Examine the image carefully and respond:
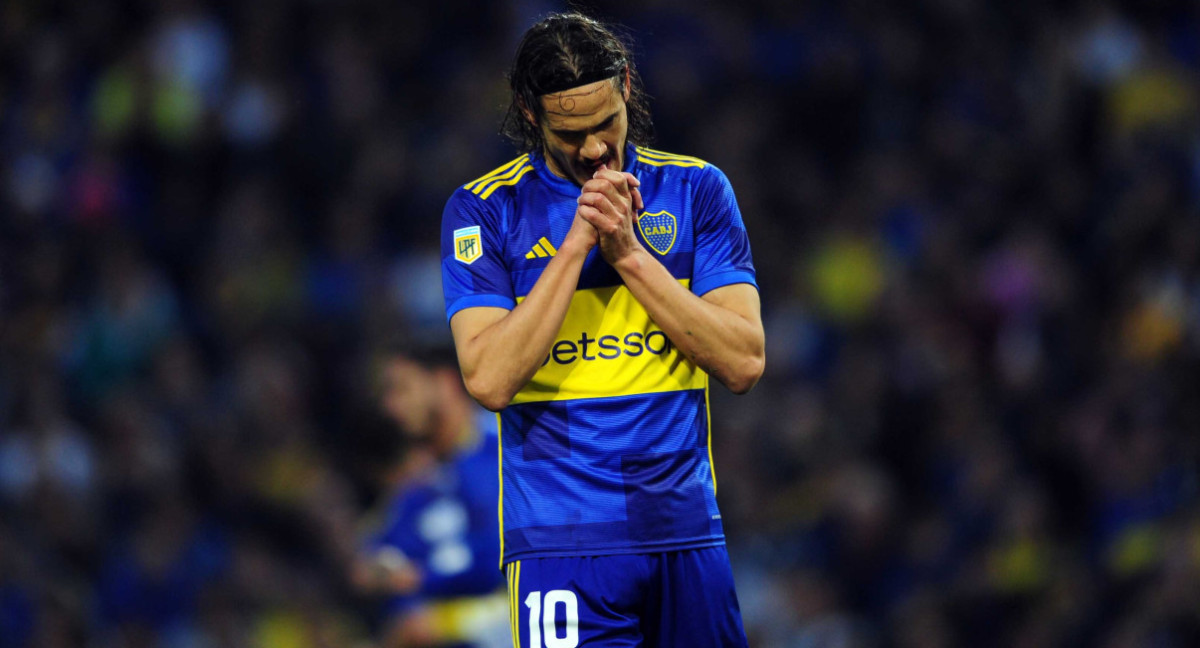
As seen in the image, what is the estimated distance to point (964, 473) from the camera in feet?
26.0

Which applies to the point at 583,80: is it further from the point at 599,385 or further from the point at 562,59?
the point at 599,385

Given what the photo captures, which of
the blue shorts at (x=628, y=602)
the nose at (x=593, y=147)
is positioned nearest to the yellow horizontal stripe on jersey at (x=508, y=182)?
the nose at (x=593, y=147)

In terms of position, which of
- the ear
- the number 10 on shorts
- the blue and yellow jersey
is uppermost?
the ear

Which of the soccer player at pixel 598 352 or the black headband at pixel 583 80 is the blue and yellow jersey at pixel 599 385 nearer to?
the soccer player at pixel 598 352

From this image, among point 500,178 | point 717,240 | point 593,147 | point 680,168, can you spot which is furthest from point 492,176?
point 717,240

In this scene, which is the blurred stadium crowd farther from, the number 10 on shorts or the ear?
the number 10 on shorts

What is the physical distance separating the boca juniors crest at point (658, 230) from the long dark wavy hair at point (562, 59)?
0.28 metres

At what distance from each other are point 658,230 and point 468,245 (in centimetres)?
45

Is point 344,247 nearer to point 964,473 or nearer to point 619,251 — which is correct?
point 964,473

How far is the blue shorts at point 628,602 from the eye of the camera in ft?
10.5

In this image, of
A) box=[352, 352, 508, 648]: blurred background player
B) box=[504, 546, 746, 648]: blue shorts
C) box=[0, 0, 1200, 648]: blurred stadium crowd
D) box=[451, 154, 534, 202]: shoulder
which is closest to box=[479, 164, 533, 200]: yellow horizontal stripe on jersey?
box=[451, 154, 534, 202]: shoulder

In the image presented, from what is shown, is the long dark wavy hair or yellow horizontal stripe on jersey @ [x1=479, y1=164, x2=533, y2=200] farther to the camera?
yellow horizontal stripe on jersey @ [x1=479, y1=164, x2=533, y2=200]

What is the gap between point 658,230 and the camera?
11.0 ft

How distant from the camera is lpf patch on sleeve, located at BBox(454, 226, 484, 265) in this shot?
334cm
